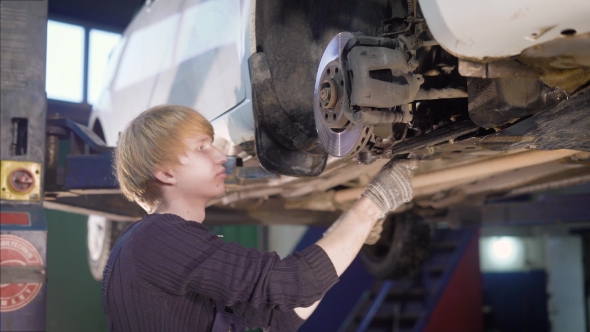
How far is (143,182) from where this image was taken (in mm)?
1697

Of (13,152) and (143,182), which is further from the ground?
(13,152)

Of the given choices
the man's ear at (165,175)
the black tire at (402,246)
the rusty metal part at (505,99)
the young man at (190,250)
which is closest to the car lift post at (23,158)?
the young man at (190,250)

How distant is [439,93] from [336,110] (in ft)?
0.83

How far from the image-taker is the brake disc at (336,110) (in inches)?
61.8

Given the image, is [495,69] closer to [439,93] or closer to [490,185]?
[439,93]

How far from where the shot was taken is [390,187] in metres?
1.72

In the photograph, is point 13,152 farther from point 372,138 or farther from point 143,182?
point 372,138

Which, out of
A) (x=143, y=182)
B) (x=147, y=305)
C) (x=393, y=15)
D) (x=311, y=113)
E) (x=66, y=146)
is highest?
(x=66, y=146)

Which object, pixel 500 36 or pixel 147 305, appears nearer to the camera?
pixel 500 36

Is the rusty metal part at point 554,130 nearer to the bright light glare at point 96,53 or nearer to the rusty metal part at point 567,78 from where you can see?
the rusty metal part at point 567,78

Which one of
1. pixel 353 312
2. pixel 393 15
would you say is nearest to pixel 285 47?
pixel 393 15

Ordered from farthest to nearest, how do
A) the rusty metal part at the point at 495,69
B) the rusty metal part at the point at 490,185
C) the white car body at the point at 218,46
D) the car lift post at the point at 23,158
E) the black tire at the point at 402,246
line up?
the black tire at the point at 402,246 < the rusty metal part at the point at 490,185 < the car lift post at the point at 23,158 < the rusty metal part at the point at 495,69 < the white car body at the point at 218,46

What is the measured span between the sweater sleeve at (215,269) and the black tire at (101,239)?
269cm

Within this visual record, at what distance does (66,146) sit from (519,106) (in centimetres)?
506
